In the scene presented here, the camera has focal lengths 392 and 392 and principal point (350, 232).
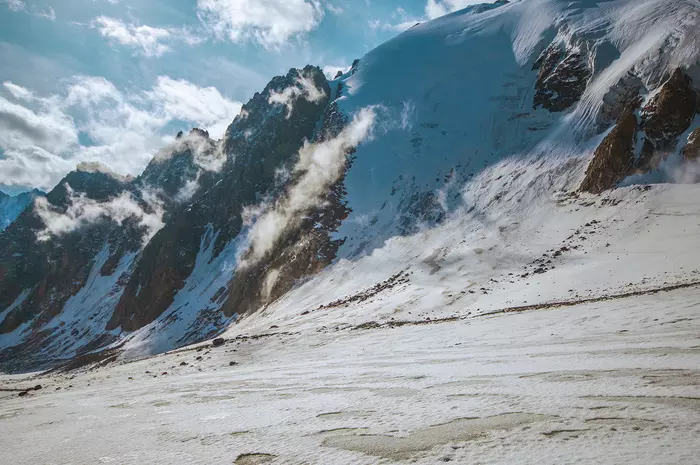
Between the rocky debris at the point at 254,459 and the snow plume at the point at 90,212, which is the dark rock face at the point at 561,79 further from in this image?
the snow plume at the point at 90,212

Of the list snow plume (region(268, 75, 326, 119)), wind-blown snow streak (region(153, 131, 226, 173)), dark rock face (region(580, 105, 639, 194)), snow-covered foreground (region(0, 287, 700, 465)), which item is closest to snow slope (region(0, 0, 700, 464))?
snow-covered foreground (region(0, 287, 700, 465))

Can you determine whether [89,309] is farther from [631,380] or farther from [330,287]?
[631,380]

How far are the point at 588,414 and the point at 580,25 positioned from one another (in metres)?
73.4

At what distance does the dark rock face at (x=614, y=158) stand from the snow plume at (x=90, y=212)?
13759 cm

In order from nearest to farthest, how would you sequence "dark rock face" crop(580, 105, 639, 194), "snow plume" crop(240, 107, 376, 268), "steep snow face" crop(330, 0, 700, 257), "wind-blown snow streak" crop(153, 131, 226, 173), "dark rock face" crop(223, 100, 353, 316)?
"dark rock face" crop(580, 105, 639, 194)
"steep snow face" crop(330, 0, 700, 257)
"dark rock face" crop(223, 100, 353, 316)
"snow plume" crop(240, 107, 376, 268)
"wind-blown snow streak" crop(153, 131, 226, 173)

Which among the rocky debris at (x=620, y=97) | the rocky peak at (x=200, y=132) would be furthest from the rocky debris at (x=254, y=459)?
the rocky peak at (x=200, y=132)

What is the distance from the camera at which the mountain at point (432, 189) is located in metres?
31.9

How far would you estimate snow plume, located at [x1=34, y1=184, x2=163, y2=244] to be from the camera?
5733 inches

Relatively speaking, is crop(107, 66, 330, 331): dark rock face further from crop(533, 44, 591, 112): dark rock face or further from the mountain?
crop(533, 44, 591, 112): dark rock face

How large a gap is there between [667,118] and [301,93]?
3110 inches

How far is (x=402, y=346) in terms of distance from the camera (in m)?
13.7

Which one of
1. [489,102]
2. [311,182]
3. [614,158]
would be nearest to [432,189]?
[614,158]

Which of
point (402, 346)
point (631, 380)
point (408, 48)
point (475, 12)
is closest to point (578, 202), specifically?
point (402, 346)

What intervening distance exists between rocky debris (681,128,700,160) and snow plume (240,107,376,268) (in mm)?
44357
